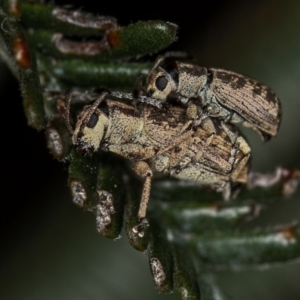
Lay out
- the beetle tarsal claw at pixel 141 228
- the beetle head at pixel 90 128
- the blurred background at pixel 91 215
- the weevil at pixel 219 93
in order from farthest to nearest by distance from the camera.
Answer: the blurred background at pixel 91 215
the weevil at pixel 219 93
the beetle head at pixel 90 128
the beetle tarsal claw at pixel 141 228

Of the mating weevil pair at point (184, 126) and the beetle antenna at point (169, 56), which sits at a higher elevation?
the beetle antenna at point (169, 56)

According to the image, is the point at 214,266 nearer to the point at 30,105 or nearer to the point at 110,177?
the point at 110,177

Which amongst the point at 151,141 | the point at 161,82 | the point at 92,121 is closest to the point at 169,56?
the point at 161,82

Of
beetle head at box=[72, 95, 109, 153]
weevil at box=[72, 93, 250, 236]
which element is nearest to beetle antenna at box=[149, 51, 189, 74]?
weevil at box=[72, 93, 250, 236]

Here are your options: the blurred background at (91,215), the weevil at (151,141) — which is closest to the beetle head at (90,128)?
the weevil at (151,141)

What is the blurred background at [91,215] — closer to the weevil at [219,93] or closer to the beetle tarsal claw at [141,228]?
A: the weevil at [219,93]

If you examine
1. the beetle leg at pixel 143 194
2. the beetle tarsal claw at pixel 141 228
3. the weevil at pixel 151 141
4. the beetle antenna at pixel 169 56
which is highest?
the beetle antenna at pixel 169 56

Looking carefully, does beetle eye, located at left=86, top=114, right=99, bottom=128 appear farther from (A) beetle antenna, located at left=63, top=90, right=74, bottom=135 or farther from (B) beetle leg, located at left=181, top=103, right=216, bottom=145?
(B) beetle leg, located at left=181, top=103, right=216, bottom=145

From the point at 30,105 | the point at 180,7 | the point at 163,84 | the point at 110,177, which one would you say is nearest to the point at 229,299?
the point at 110,177
